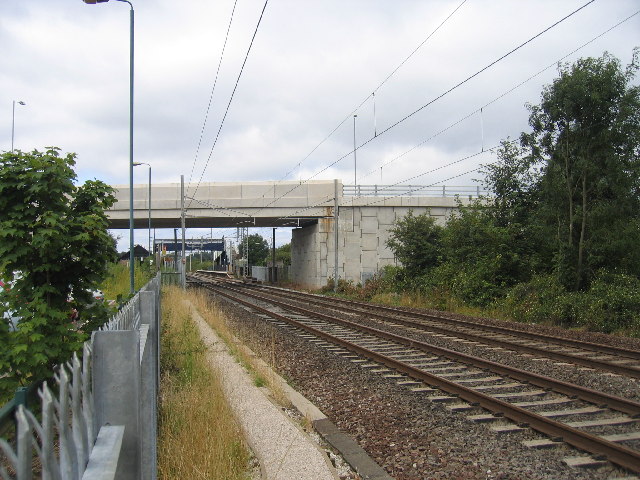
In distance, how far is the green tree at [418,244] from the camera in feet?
100

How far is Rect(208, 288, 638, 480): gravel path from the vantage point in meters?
5.34

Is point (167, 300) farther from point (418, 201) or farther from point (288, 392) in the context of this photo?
point (418, 201)

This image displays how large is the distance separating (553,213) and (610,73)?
485cm

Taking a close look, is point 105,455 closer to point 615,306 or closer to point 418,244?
point 615,306

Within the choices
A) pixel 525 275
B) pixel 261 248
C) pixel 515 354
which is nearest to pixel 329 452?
pixel 515 354

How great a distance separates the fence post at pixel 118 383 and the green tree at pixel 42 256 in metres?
2.92

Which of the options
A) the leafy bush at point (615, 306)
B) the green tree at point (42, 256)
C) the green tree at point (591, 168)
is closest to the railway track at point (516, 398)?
the green tree at point (42, 256)

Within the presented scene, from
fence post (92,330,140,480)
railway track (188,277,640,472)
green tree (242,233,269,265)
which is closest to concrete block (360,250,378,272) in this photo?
railway track (188,277,640,472)

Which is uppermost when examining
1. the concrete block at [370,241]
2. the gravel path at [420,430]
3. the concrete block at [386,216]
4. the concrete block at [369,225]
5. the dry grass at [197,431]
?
the concrete block at [386,216]

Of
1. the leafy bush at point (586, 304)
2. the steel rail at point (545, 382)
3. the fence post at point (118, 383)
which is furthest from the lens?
the leafy bush at point (586, 304)

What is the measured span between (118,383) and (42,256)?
3.33 meters

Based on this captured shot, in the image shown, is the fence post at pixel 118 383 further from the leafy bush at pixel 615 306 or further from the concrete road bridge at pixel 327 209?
the concrete road bridge at pixel 327 209

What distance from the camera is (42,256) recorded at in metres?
5.12

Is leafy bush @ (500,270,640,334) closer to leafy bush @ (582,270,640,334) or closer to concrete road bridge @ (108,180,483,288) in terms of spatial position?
leafy bush @ (582,270,640,334)
